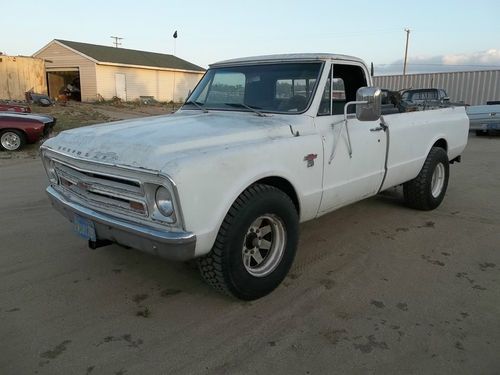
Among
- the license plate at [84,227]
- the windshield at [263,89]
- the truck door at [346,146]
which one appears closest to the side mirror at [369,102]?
the truck door at [346,146]

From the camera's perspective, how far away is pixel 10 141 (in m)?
11.1

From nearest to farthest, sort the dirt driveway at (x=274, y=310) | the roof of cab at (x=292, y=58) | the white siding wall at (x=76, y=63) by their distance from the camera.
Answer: the dirt driveway at (x=274, y=310) → the roof of cab at (x=292, y=58) → the white siding wall at (x=76, y=63)

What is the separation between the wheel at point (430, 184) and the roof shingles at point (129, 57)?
28280 mm

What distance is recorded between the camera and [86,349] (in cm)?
286

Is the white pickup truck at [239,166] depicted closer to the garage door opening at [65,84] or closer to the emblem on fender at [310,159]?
the emblem on fender at [310,159]

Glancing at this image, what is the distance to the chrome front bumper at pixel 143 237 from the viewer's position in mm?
2836

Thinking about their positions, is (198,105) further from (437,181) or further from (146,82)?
(146,82)

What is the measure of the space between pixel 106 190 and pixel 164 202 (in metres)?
0.59

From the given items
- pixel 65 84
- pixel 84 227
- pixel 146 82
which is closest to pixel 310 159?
pixel 84 227

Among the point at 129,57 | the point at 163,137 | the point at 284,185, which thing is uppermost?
the point at 129,57

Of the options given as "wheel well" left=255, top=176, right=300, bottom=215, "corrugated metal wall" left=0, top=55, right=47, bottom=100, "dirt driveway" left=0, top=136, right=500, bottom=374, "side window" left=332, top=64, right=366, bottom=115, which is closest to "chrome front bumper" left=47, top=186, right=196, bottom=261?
"dirt driveway" left=0, top=136, right=500, bottom=374

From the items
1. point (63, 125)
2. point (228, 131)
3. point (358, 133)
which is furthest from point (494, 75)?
point (228, 131)

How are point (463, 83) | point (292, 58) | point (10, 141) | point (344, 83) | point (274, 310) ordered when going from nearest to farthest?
1. point (274, 310)
2. point (292, 58)
3. point (344, 83)
4. point (10, 141)
5. point (463, 83)

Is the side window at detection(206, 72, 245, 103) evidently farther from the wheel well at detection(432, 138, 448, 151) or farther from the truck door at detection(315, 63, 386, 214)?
the wheel well at detection(432, 138, 448, 151)
